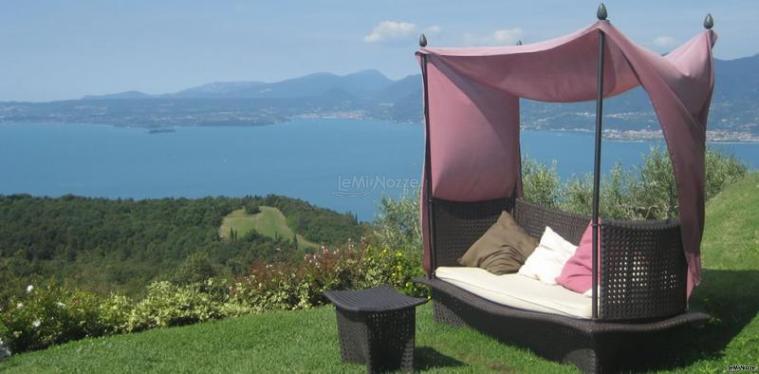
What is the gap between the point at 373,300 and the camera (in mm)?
4562

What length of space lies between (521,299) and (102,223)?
3285 cm

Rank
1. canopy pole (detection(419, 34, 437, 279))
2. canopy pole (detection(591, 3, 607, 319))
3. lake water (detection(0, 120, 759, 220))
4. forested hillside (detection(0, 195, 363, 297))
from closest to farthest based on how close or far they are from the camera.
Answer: canopy pole (detection(591, 3, 607, 319)), canopy pole (detection(419, 34, 437, 279)), forested hillside (detection(0, 195, 363, 297)), lake water (detection(0, 120, 759, 220))

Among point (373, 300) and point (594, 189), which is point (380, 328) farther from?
point (594, 189)

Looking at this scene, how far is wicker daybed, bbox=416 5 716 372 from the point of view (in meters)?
4.20

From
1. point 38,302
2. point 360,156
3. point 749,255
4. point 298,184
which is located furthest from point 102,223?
point 360,156

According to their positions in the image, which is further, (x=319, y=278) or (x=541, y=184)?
(x=541, y=184)

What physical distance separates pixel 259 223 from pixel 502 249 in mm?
30547

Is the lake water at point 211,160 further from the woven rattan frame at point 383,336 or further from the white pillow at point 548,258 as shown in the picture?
the woven rattan frame at point 383,336

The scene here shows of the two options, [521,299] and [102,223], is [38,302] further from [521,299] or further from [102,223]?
[102,223]

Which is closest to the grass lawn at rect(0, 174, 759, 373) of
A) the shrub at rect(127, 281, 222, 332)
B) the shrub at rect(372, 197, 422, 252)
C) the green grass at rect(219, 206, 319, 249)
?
the shrub at rect(127, 281, 222, 332)

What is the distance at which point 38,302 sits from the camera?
19.2ft

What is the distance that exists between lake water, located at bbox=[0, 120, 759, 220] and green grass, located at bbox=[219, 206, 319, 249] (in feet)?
81.6

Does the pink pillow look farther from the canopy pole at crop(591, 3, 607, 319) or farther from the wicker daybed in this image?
the canopy pole at crop(591, 3, 607, 319)

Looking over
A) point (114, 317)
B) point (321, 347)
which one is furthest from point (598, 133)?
point (114, 317)
